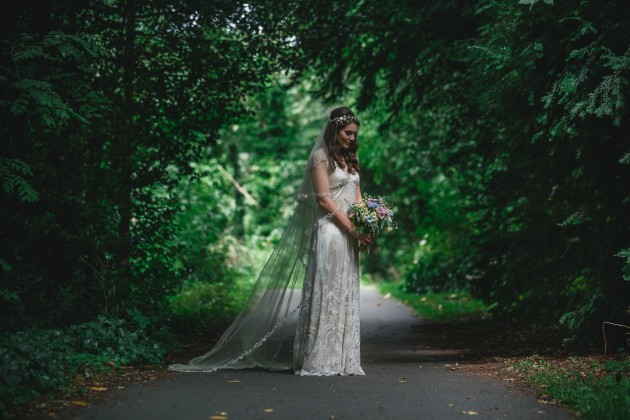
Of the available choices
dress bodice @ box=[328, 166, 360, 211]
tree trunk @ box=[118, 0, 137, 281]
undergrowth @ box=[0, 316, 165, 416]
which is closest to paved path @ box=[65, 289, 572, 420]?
undergrowth @ box=[0, 316, 165, 416]

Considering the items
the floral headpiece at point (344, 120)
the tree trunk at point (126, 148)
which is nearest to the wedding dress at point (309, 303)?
the floral headpiece at point (344, 120)

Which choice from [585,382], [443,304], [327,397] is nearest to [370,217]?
[327,397]

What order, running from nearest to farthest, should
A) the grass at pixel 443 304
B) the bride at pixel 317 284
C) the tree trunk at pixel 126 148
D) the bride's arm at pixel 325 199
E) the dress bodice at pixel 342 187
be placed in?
the bride at pixel 317 284 < the bride's arm at pixel 325 199 < the dress bodice at pixel 342 187 < the tree trunk at pixel 126 148 < the grass at pixel 443 304

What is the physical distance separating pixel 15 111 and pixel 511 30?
5.06 meters

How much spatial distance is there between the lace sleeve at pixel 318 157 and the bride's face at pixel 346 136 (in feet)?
0.55

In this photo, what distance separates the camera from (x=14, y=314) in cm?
796

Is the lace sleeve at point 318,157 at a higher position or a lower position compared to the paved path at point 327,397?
higher

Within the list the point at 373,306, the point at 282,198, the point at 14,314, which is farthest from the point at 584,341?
the point at 282,198

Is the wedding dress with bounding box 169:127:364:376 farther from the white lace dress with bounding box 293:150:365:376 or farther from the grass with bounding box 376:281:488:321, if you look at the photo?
the grass with bounding box 376:281:488:321

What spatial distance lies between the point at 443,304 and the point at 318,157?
31.6 feet

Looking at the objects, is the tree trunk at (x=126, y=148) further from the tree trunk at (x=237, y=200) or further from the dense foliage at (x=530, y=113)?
the tree trunk at (x=237, y=200)

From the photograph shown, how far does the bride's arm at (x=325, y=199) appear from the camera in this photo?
298 inches

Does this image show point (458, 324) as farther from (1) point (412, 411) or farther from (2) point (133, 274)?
(1) point (412, 411)

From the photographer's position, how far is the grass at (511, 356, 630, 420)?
17.7 feet
